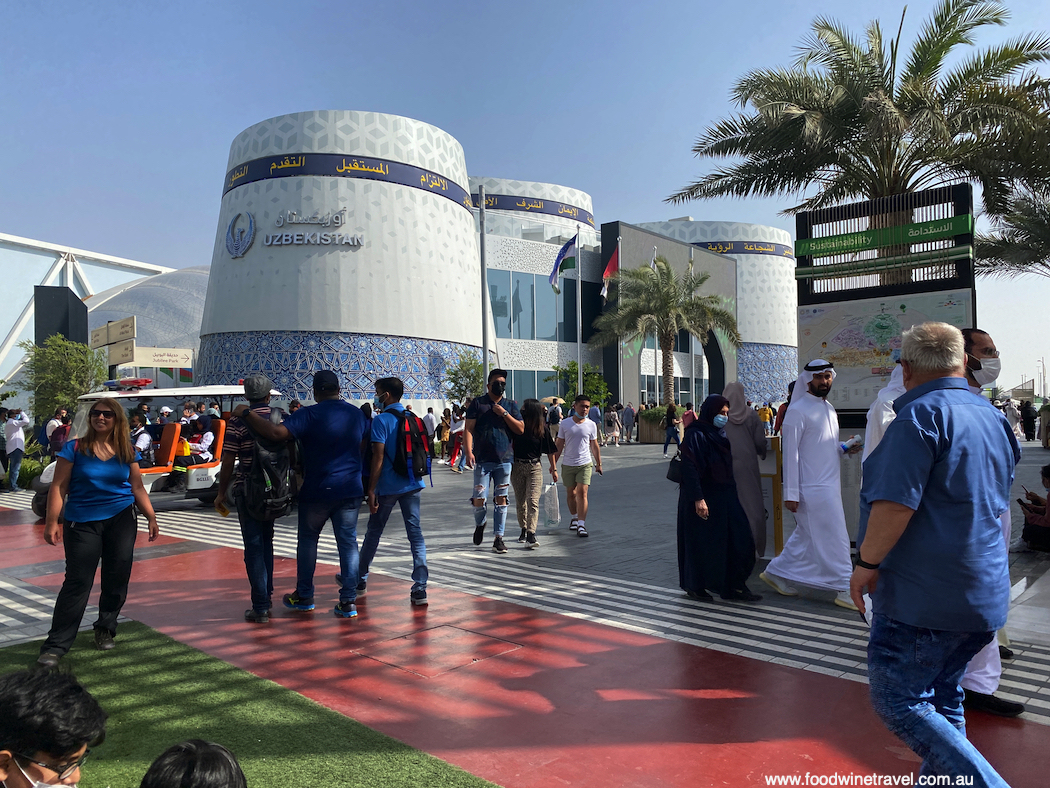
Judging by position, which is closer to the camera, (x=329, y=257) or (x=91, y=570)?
(x=91, y=570)

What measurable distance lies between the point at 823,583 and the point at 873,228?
4.09m

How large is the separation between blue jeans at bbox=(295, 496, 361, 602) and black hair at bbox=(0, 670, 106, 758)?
149 inches

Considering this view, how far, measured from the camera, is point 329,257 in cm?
3052

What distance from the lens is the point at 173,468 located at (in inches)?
481

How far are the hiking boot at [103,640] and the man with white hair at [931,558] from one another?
464 centimetres

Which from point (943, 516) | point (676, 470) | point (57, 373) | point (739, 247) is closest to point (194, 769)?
point (943, 516)

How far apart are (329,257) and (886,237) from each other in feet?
85.0

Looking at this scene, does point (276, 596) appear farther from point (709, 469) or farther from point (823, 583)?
point (823, 583)

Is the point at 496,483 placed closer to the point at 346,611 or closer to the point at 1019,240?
the point at 346,611

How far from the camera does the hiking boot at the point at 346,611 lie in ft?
18.4

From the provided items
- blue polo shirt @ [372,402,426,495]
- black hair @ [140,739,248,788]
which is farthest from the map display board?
black hair @ [140,739,248,788]

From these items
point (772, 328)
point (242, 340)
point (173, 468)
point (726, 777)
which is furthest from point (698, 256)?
point (726, 777)

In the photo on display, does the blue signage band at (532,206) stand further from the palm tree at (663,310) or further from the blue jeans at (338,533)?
the blue jeans at (338,533)

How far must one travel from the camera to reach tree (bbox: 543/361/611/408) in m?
35.9
